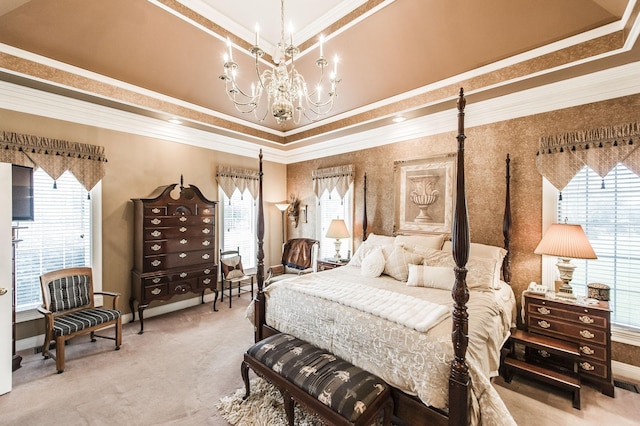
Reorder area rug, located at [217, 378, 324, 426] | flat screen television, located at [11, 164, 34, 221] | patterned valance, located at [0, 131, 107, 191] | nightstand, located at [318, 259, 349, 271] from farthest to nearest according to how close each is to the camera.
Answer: nightstand, located at [318, 259, 349, 271] → patterned valance, located at [0, 131, 107, 191] → flat screen television, located at [11, 164, 34, 221] → area rug, located at [217, 378, 324, 426]

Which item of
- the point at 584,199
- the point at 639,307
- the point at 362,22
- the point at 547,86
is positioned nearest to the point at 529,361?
the point at 639,307

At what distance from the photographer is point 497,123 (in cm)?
332

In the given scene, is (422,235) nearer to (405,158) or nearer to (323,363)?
(405,158)

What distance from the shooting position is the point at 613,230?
267cm

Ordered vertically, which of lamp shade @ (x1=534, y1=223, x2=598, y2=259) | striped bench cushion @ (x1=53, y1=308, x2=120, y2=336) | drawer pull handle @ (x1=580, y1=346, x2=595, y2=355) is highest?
lamp shade @ (x1=534, y1=223, x2=598, y2=259)

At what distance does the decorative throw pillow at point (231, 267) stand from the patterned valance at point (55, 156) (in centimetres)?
212

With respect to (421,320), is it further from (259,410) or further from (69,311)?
(69,311)

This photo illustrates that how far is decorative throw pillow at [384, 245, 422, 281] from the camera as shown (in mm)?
3143

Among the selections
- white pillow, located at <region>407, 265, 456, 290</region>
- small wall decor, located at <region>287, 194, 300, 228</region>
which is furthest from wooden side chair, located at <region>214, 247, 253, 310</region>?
white pillow, located at <region>407, 265, 456, 290</region>

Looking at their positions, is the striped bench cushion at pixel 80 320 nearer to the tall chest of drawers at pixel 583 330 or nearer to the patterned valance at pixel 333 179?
the patterned valance at pixel 333 179

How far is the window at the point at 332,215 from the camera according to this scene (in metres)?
4.85

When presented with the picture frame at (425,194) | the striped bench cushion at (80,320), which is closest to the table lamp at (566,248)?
the picture frame at (425,194)

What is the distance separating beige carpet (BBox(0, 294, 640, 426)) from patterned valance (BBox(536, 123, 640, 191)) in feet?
6.83

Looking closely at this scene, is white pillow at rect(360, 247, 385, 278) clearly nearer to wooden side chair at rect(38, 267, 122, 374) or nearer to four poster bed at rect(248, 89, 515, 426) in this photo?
four poster bed at rect(248, 89, 515, 426)
